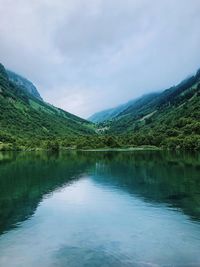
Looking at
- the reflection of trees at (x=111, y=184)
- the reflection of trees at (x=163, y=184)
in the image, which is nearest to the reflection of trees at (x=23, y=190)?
the reflection of trees at (x=111, y=184)

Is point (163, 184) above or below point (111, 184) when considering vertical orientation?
below

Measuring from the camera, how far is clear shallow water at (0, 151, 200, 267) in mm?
35500

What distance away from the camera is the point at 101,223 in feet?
164

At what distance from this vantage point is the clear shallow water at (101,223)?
35.5 metres

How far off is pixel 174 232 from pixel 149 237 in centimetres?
380

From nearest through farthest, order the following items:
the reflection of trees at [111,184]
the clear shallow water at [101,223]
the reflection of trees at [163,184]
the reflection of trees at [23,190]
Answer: the clear shallow water at [101,223], the reflection of trees at [23,190], the reflection of trees at [111,184], the reflection of trees at [163,184]

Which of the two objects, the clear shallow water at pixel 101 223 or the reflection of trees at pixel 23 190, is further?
the reflection of trees at pixel 23 190

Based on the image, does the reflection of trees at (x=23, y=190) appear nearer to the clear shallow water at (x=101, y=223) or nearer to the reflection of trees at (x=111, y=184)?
the reflection of trees at (x=111, y=184)

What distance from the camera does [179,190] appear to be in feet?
246

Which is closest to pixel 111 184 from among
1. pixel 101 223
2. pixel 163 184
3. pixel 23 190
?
pixel 163 184

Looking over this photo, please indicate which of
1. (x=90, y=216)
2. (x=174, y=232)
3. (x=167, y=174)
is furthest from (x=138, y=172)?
(x=174, y=232)

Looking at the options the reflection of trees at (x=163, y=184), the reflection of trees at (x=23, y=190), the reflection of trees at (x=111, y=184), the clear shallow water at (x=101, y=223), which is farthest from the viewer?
the reflection of trees at (x=163, y=184)

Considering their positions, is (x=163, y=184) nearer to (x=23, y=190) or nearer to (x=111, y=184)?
(x=111, y=184)

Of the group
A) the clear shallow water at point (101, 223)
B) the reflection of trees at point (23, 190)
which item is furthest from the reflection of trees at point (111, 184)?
the clear shallow water at point (101, 223)
